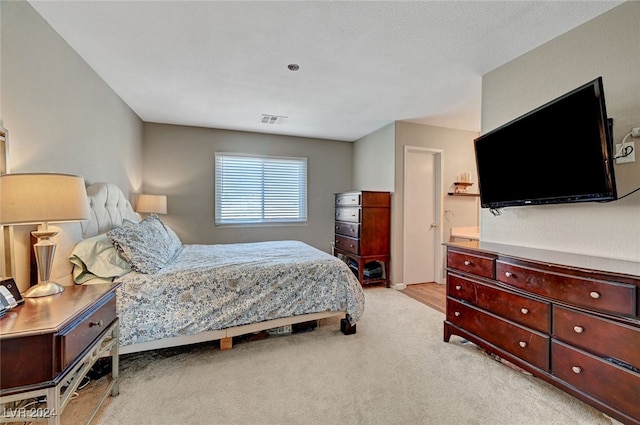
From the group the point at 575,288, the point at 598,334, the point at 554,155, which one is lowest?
the point at 598,334

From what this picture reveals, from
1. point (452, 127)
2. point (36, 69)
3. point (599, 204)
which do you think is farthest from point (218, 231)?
point (599, 204)

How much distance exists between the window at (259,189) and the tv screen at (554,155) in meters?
3.11

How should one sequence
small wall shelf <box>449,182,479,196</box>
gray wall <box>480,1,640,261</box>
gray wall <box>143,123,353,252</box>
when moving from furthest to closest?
small wall shelf <box>449,182,479,196</box> → gray wall <box>143,123,353,252</box> → gray wall <box>480,1,640,261</box>

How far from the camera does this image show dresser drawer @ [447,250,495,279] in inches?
78.5

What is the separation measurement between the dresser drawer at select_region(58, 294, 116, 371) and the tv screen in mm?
2755

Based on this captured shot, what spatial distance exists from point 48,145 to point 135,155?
193 centimetres

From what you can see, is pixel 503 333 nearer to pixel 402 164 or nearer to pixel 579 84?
pixel 579 84

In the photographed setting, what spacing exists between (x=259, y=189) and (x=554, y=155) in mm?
3858

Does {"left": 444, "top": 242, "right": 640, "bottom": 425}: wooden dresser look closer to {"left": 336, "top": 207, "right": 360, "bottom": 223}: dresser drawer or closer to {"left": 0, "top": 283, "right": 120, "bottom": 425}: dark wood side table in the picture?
{"left": 336, "top": 207, "right": 360, "bottom": 223}: dresser drawer

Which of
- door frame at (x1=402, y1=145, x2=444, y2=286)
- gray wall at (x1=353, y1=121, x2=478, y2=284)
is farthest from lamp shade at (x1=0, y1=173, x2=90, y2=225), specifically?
door frame at (x1=402, y1=145, x2=444, y2=286)

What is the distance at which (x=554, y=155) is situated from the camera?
1731 mm

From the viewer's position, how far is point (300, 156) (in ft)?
15.8

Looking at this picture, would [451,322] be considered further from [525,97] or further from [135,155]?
[135,155]

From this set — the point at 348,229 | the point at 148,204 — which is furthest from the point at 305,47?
the point at 148,204
